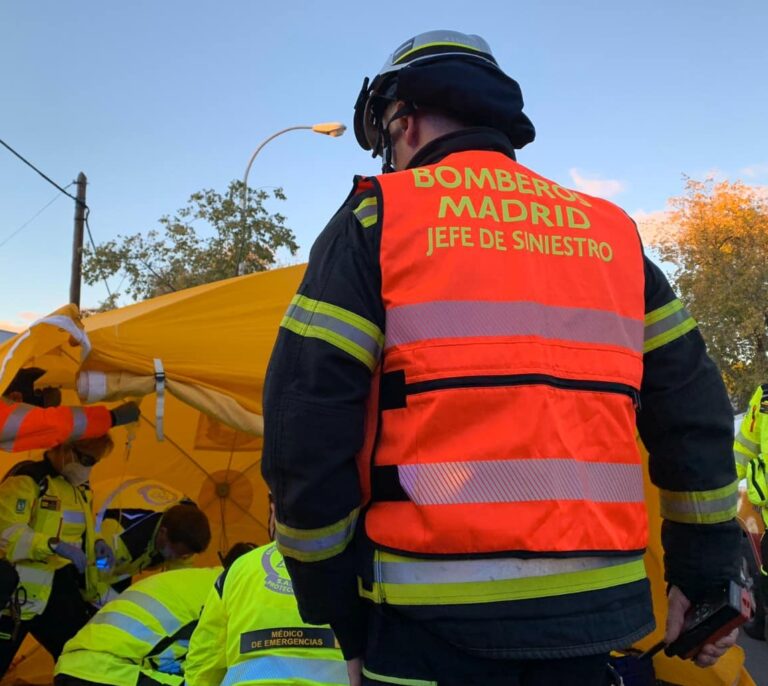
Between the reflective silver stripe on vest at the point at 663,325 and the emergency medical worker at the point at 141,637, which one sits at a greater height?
the reflective silver stripe on vest at the point at 663,325

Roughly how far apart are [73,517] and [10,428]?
4.29 feet

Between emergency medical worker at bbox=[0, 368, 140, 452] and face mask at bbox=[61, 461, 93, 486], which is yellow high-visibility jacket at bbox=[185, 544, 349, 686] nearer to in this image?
emergency medical worker at bbox=[0, 368, 140, 452]

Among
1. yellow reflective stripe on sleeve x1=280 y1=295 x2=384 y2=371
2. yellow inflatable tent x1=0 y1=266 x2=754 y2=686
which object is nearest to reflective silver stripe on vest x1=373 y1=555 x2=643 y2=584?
yellow reflective stripe on sleeve x1=280 y1=295 x2=384 y2=371

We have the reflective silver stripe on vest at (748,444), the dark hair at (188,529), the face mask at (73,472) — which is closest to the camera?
the dark hair at (188,529)

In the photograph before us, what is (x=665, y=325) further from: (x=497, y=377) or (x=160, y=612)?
(x=160, y=612)

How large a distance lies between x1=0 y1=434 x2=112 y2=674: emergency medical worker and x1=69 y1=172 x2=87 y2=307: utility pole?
43.2ft

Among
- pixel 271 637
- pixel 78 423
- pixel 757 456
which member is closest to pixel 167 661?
pixel 271 637

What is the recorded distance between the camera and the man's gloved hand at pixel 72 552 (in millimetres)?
4699

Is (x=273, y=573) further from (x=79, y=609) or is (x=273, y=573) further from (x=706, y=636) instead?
(x=79, y=609)

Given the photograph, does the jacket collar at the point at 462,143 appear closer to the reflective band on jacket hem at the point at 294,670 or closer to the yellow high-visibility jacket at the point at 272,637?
the yellow high-visibility jacket at the point at 272,637

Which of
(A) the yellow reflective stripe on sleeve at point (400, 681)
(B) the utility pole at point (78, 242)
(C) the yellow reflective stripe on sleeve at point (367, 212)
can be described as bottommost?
(A) the yellow reflective stripe on sleeve at point (400, 681)

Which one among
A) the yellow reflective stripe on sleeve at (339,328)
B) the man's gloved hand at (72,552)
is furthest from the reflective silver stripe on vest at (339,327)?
the man's gloved hand at (72,552)

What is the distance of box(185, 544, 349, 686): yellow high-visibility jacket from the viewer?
2377 mm

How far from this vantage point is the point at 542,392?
51.8 inches
